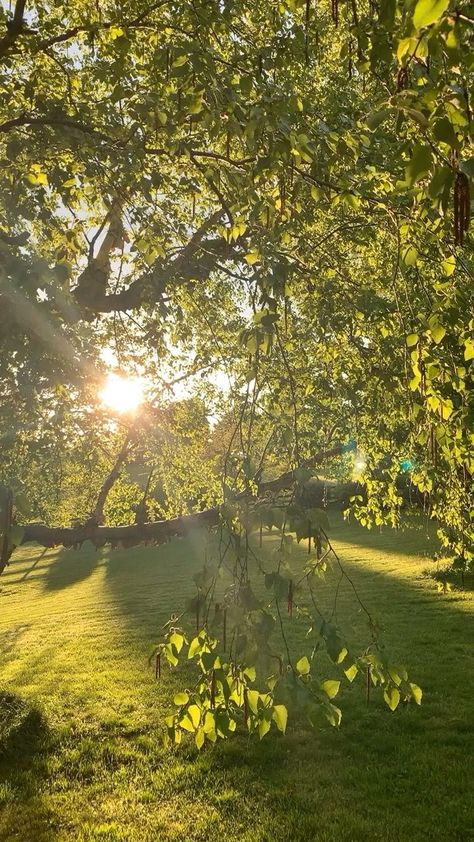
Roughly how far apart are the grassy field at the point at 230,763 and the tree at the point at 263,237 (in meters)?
1.04

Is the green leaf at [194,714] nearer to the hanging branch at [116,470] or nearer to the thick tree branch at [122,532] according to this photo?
the thick tree branch at [122,532]

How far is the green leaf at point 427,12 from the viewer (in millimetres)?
1126

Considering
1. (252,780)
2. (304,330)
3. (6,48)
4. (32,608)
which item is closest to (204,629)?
(304,330)

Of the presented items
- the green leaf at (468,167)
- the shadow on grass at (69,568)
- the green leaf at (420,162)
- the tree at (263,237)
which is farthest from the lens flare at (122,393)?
the shadow on grass at (69,568)

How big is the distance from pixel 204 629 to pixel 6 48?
5460mm

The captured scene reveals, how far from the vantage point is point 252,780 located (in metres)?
7.29

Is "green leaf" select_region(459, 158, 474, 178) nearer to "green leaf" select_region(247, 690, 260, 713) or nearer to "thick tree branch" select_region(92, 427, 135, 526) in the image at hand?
"green leaf" select_region(247, 690, 260, 713)

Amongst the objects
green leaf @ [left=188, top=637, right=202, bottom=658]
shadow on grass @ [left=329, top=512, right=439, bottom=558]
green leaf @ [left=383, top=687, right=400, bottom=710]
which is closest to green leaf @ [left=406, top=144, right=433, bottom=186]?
green leaf @ [left=188, top=637, right=202, bottom=658]

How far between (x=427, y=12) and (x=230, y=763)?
8541mm

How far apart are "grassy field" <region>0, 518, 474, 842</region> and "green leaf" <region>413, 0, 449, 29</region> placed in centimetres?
212

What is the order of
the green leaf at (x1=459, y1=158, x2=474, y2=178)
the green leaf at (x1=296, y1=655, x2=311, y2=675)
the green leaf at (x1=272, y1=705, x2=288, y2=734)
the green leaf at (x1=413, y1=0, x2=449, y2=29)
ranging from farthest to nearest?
the green leaf at (x1=296, y1=655, x2=311, y2=675), the green leaf at (x1=272, y1=705, x2=288, y2=734), the green leaf at (x1=459, y1=158, x2=474, y2=178), the green leaf at (x1=413, y1=0, x2=449, y2=29)

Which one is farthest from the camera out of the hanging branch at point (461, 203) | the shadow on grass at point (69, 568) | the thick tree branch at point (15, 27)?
the shadow on grass at point (69, 568)

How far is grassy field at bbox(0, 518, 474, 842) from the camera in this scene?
630cm

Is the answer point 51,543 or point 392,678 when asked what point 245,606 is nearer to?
point 392,678
